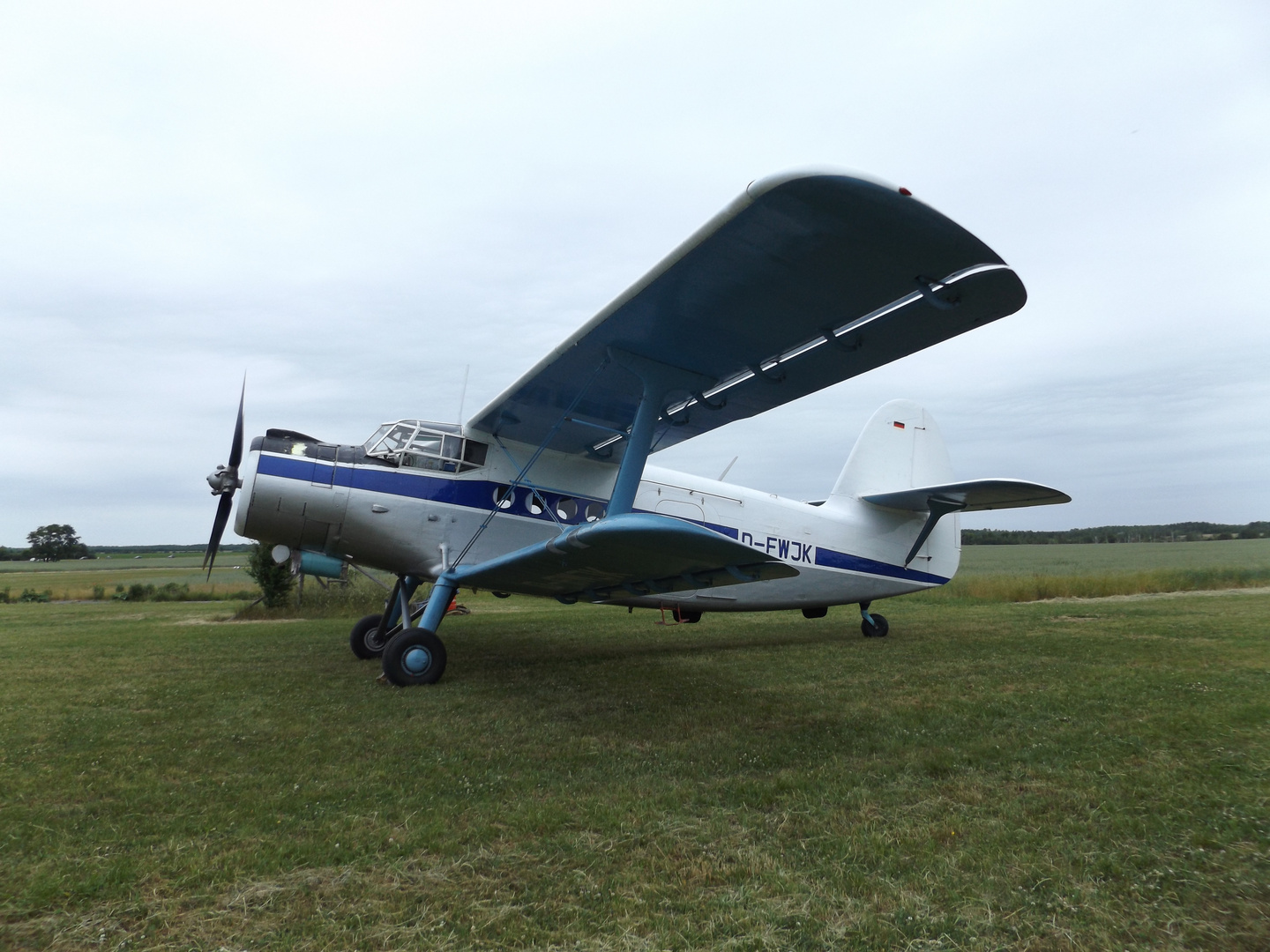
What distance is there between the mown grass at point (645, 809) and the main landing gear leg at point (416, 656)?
8.7 inches

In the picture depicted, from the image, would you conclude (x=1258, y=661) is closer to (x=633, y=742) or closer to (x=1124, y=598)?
(x=633, y=742)

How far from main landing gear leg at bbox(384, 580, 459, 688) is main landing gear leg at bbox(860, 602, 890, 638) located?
242 inches

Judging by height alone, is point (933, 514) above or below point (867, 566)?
above

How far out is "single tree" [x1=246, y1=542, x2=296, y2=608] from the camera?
15.1 m

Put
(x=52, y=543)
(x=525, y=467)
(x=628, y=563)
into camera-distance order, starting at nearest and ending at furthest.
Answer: (x=628, y=563) < (x=525, y=467) < (x=52, y=543)

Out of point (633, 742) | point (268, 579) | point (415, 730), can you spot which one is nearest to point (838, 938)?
point (633, 742)

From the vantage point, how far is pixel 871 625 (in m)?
9.68

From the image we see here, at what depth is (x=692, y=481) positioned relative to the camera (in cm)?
820

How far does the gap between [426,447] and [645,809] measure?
15.9 ft

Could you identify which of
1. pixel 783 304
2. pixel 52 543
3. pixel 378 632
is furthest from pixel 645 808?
pixel 52 543

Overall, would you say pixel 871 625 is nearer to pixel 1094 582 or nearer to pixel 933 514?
pixel 933 514

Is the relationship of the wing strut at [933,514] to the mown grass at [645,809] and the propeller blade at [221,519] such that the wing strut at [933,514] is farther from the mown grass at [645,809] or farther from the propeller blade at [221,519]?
the propeller blade at [221,519]

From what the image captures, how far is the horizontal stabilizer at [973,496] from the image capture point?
726cm

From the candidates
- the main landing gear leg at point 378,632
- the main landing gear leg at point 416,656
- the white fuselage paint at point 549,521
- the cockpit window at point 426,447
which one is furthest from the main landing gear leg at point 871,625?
the main landing gear leg at point 378,632
